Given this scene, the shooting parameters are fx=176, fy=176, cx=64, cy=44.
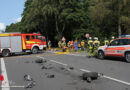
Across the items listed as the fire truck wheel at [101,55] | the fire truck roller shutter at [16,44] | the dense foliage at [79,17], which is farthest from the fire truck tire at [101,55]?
the dense foliage at [79,17]

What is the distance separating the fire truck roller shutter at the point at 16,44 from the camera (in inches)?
802

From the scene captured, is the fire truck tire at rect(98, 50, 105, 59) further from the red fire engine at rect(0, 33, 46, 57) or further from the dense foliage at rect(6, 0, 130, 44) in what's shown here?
the dense foliage at rect(6, 0, 130, 44)

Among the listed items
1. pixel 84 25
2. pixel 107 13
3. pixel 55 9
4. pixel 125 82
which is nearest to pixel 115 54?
pixel 125 82

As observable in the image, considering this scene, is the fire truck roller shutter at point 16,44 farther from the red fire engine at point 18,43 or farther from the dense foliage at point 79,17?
the dense foliage at point 79,17

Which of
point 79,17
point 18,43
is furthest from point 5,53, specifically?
point 79,17

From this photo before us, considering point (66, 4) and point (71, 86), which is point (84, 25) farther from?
point (71, 86)

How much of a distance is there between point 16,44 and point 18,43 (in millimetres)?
268

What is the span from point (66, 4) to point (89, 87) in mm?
32258

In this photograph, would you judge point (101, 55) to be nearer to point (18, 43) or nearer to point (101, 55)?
point (101, 55)

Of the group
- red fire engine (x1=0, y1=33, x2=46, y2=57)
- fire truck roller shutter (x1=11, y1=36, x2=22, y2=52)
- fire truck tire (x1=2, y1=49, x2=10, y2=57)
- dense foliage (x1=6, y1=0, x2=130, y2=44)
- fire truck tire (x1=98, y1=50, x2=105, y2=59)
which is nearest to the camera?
fire truck tire (x1=98, y1=50, x2=105, y2=59)

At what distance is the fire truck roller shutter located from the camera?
66.8ft

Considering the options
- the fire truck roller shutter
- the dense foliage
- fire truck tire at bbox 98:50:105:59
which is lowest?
fire truck tire at bbox 98:50:105:59

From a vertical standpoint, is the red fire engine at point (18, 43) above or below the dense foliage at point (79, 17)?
below

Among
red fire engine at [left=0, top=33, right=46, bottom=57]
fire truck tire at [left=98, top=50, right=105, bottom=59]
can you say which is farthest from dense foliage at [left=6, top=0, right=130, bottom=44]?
fire truck tire at [left=98, top=50, right=105, bottom=59]
